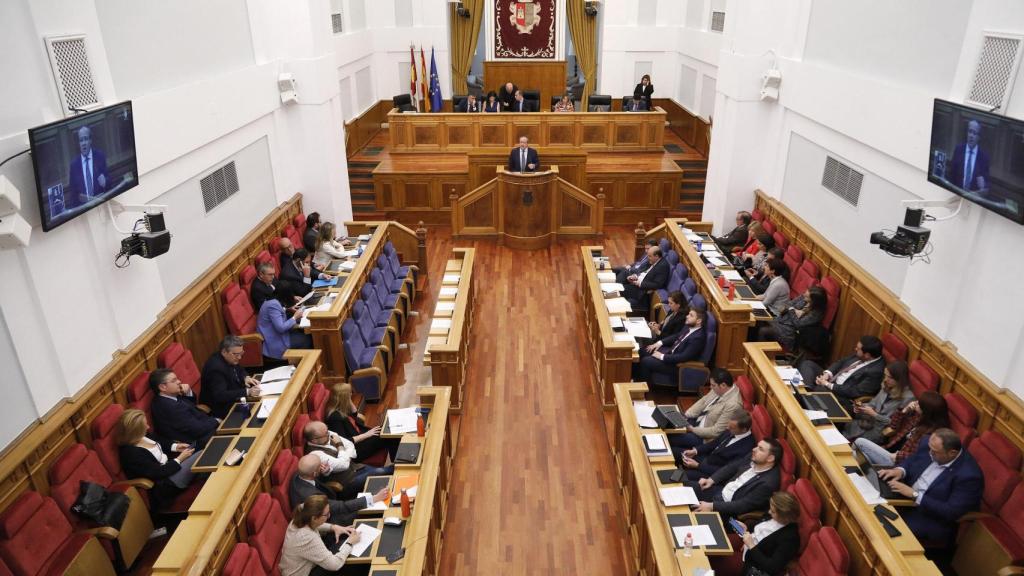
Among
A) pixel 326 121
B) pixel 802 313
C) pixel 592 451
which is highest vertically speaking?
pixel 326 121

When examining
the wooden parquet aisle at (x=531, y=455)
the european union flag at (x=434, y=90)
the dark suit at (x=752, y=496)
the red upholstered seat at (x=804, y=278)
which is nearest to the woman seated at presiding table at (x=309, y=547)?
the wooden parquet aisle at (x=531, y=455)

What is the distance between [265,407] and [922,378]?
535cm

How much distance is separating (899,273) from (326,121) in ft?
24.7

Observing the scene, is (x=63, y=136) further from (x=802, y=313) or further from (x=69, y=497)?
(x=802, y=313)

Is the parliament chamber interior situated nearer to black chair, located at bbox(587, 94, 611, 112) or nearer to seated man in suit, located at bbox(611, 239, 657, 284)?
seated man in suit, located at bbox(611, 239, 657, 284)

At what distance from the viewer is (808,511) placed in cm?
413

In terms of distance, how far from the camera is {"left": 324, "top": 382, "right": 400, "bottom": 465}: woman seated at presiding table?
207 inches

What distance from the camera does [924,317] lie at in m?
5.43

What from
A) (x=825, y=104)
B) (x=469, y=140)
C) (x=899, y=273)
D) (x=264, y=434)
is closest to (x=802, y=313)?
(x=899, y=273)

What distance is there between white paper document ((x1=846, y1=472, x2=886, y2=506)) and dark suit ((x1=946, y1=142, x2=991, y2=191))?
2213 mm

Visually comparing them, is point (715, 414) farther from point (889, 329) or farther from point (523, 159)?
point (523, 159)

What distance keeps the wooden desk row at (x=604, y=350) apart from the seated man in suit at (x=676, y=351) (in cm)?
30

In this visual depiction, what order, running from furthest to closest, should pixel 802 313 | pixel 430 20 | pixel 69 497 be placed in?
1. pixel 430 20
2. pixel 802 313
3. pixel 69 497

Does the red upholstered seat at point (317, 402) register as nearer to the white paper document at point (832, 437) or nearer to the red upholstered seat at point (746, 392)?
the red upholstered seat at point (746, 392)
